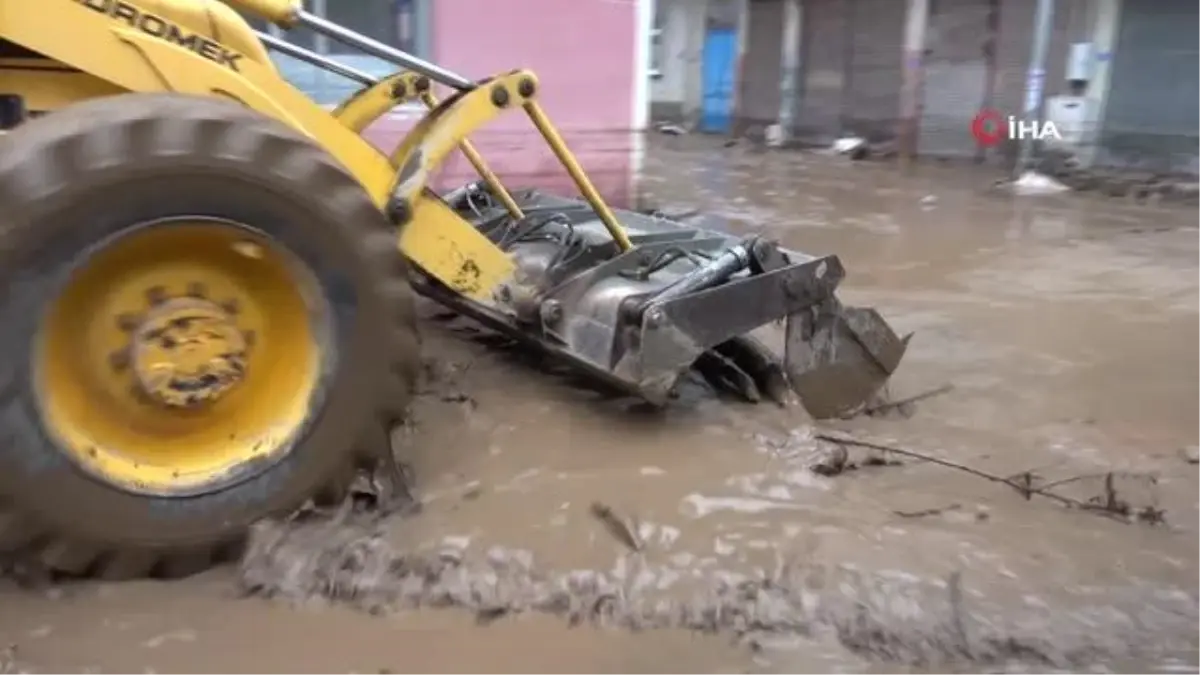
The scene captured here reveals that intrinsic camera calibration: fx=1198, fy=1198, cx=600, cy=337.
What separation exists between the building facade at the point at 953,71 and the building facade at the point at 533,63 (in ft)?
26.7

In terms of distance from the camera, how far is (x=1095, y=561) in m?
3.52

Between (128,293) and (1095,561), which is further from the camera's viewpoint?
(1095,561)

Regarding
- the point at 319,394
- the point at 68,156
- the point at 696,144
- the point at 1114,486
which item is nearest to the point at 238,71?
the point at 68,156

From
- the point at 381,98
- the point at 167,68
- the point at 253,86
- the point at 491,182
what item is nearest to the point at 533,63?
the point at 491,182

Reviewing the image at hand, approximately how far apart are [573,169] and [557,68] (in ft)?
15.3

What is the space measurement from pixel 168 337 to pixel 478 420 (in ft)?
4.44

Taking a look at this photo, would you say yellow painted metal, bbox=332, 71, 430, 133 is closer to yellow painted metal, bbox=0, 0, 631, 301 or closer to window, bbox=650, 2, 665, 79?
yellow painted metal, bbox=0, 0, 631, 301

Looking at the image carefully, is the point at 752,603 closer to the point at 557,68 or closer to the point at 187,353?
the point at 187,353

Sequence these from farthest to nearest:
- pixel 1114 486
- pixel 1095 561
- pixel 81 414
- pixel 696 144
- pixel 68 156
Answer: pixel 696 144
pixel 1114 486
pixel 1095 561
pixel 81 414
pixel 68 156

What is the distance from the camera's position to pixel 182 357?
3.18m

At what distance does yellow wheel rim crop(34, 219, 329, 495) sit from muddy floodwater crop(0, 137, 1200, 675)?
292mm

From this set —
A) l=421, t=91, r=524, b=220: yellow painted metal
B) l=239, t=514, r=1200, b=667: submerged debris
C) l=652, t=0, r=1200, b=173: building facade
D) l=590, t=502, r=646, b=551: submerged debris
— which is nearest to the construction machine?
l=239, t=514, r=1200, b=667: submerged debris

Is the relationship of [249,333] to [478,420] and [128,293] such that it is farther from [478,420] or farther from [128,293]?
[478,420]

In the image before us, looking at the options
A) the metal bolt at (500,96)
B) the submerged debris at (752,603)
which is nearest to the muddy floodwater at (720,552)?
the submerged debris at (752,603)
